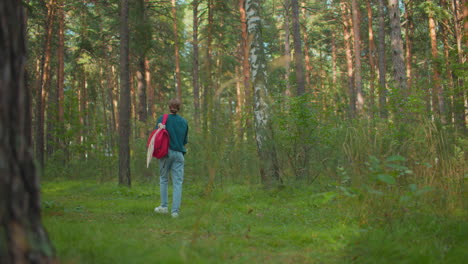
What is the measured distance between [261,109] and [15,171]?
846 cm

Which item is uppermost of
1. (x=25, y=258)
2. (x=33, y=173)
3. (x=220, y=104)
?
(x=220, y=104)

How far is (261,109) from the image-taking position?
10031 mm

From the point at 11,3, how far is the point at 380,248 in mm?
3370

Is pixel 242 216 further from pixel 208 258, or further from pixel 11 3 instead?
pixel 11 3

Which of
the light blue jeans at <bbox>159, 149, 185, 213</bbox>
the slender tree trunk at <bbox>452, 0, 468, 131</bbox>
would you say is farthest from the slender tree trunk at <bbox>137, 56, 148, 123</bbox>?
the slender tree trunk at <bbox>452, 0, 468, 131</bbox>

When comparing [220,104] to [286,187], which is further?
[286,187]

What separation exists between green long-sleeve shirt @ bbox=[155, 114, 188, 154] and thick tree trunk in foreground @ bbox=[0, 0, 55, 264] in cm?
429

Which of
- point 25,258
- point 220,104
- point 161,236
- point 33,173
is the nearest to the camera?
point 25,258

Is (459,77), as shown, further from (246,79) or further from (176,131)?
(246,79)

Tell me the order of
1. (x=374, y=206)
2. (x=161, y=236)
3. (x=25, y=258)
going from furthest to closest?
(x=374, y=206), (x=161, y=236), (x=25, y=258)

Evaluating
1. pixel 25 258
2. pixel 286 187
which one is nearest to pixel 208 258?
pixel 25 258

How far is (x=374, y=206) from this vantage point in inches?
182

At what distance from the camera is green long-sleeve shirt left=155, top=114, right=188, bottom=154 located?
6.29 meters

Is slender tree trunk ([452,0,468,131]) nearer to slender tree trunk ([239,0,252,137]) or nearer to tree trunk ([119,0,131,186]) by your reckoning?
slender tree trunk ([239,0,252,137])
